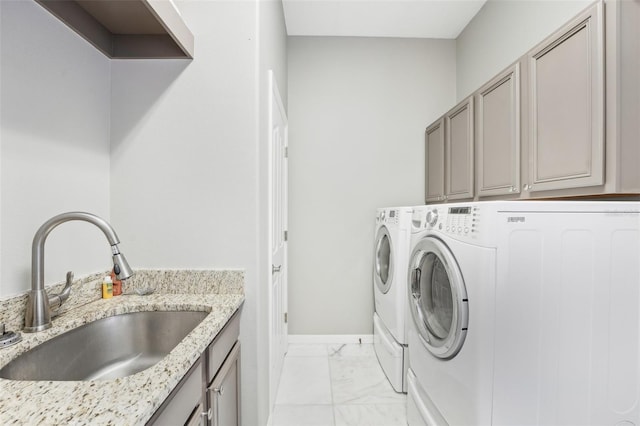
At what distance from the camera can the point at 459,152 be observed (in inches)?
85.4

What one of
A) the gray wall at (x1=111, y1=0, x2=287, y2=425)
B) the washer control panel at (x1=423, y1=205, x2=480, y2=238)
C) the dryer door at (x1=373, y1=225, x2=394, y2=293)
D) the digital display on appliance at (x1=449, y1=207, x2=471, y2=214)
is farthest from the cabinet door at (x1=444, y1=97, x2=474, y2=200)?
the gray wall at (x1=111, y1=0, x2=287, y2=425)

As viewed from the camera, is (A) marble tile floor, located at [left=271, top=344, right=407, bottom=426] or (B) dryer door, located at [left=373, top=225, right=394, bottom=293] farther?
(B) dryer door, located at [left=373, top=225, right=394, bottom=293]

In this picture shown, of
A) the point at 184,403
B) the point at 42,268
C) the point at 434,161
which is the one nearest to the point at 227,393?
the point at 184,403

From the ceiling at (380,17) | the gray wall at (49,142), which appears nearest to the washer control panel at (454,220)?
the gray wall at (49,142)

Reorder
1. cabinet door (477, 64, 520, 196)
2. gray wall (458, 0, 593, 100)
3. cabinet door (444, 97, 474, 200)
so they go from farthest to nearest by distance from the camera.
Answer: cabinet door (444, 97, 474, 200) < gray wall (458, 0, 593, 100) < cabinet door (477, 64, 520, 196)

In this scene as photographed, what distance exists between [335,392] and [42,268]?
71.5 inches

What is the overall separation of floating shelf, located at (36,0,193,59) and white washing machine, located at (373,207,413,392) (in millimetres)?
1568

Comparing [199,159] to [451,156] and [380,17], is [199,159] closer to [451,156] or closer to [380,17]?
[451,156]

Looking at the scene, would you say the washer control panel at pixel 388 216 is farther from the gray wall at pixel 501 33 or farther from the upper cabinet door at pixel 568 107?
the gray wall at pixel 501 33

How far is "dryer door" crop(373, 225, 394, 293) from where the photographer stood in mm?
2361

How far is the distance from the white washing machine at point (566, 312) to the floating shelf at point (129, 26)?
1424mm

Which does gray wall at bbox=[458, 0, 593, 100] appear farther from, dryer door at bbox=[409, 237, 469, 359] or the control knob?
dryer door at bbox=[409, 237, 469, 359]

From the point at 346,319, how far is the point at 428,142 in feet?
5.89

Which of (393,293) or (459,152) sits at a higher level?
(459,152)
